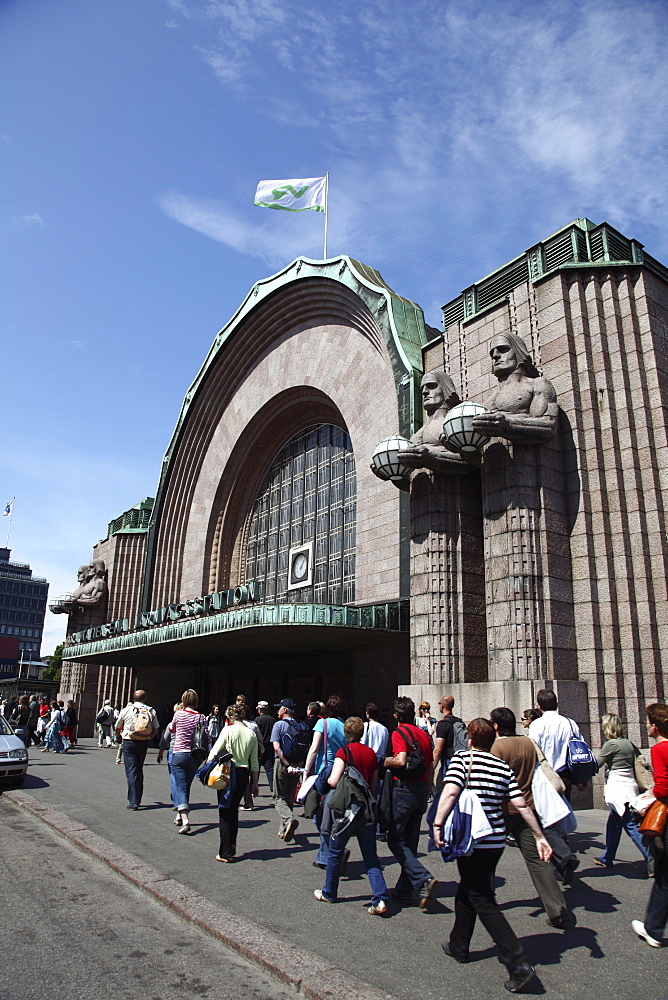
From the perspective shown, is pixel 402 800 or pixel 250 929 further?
pixel 402 800

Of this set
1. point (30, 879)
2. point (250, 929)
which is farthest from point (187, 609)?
point (250, 929)

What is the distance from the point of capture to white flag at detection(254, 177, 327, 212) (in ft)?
87.3

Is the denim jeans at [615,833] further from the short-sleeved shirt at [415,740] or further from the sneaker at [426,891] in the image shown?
the sneaker at [426,891]

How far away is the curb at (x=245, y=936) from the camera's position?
14.9 ft

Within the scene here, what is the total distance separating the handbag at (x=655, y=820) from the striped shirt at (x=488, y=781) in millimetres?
993

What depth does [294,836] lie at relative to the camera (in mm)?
9867

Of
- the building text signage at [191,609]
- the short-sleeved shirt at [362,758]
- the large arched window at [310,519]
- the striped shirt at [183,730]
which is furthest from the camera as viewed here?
the large arched window at [310,519]

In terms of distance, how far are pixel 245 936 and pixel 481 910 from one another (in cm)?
187

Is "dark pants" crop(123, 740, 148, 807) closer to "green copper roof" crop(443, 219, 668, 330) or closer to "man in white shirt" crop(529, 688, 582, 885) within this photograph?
"man in white shirt" crop(529, 688, 582, 885)

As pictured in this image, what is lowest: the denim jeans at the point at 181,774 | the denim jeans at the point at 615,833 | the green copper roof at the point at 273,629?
the denim jeans at the point at 615,833

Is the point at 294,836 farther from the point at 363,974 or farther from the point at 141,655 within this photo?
the point at 141,655

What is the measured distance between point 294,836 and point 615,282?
13.4m

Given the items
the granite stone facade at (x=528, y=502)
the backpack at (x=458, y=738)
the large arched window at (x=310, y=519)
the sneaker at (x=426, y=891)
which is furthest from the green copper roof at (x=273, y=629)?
the sneaker at (x=426, y=891)

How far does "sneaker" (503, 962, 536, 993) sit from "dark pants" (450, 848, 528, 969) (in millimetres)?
29
